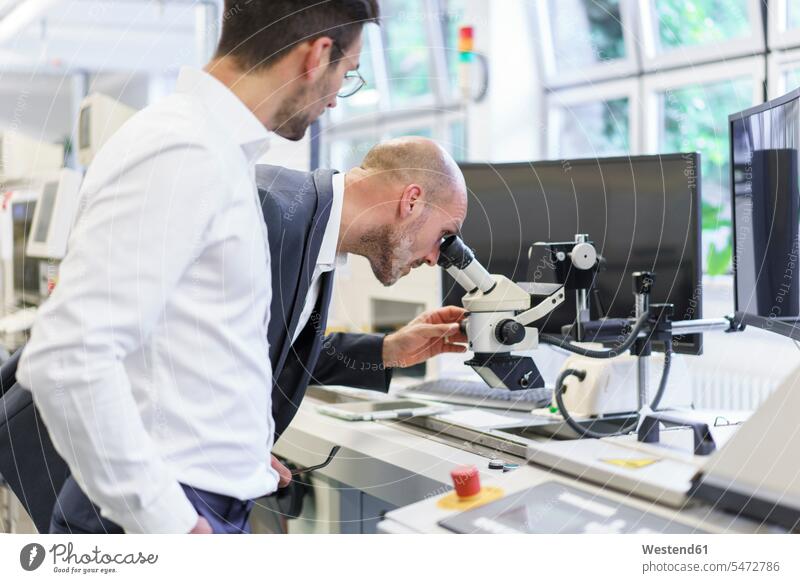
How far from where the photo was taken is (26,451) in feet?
4.01

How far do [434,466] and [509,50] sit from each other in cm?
127

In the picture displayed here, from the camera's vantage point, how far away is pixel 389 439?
5.23 ft

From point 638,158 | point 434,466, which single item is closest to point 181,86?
point 434,466

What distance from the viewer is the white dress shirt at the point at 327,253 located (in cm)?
141

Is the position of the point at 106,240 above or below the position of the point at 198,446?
above

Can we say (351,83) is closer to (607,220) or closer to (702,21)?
(607,220)

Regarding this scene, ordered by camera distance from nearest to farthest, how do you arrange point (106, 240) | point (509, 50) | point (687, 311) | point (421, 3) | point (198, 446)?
1. point (106, 240)
2. point (198, 446)
3. point (687, 311)
4. point (421, 3)
5. point (509, 50)

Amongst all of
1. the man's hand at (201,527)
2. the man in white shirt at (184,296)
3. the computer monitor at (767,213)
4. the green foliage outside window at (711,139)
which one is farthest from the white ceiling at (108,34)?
the green foliage outside window at (711,139)

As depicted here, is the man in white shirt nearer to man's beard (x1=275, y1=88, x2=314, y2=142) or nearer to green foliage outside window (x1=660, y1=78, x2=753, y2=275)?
man's beard (x1=275, y1=88, x2=314, y2=142)

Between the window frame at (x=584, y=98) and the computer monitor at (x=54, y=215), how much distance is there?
5.37 feet

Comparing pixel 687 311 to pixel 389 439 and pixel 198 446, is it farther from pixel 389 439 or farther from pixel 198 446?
pixel 198 446

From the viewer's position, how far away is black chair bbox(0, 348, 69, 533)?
47.0 inches

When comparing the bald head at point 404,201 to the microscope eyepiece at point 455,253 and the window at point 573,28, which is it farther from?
the window at point 573,28

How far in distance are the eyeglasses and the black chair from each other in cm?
61
